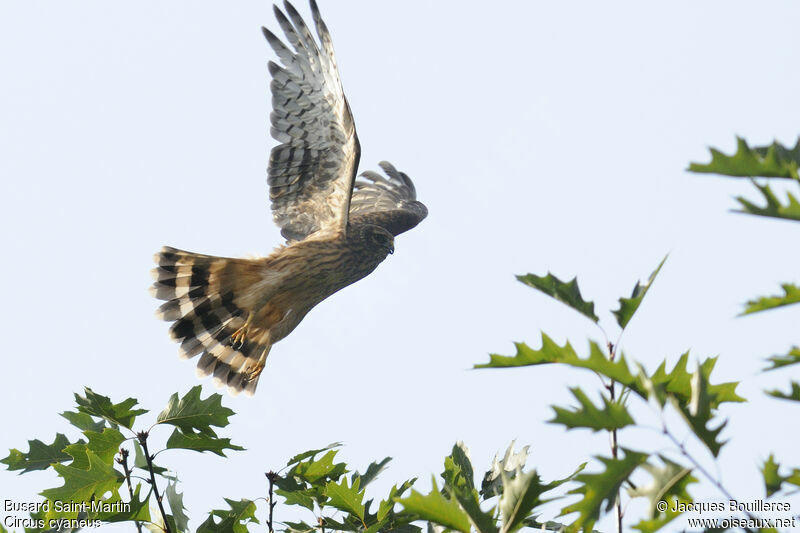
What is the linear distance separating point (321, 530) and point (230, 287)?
431 centimetres

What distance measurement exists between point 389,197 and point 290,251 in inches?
136

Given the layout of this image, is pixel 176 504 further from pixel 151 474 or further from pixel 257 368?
pixel 257 368

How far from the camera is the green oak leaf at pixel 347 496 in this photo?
3.65m

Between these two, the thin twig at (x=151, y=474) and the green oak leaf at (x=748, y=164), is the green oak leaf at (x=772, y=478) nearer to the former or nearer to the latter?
the green oak leaf at (x=748, y=164)

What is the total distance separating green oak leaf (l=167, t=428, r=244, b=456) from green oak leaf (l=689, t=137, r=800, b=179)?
7.82ft

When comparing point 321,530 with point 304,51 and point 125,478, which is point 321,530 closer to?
point 125,478

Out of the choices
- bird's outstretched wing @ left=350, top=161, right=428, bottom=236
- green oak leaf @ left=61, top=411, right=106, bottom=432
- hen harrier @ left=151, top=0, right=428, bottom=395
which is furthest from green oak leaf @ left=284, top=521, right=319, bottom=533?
bird's outstretched wing @ left=350, top=161, right=428, bottom=236

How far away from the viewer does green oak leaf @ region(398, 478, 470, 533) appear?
2.53 m

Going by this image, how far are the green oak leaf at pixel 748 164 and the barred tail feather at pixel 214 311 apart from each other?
5733mm

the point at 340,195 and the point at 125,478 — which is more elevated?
the point at 340,195

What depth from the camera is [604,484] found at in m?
2.19

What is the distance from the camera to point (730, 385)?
2680mm

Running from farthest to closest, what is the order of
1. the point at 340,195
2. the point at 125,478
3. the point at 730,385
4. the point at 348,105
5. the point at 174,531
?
the point at 340,195 → the point at 348,105 → the point at 125,478 → the point at 174,531 → the point at 730,385

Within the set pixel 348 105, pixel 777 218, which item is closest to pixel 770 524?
pixel 777 218
